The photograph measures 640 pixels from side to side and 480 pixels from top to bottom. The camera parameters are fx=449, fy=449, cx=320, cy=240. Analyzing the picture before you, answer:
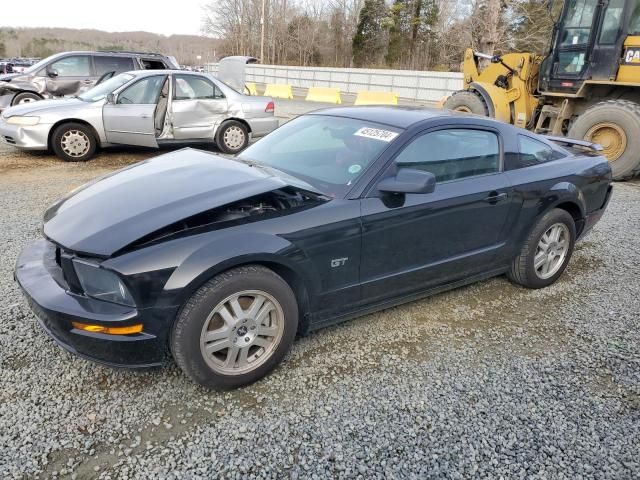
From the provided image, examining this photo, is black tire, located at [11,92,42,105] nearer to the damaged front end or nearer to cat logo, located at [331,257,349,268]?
the damaged front end

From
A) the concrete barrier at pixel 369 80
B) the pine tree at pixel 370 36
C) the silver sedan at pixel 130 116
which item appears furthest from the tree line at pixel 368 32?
the silver sedan at pixel 130 116

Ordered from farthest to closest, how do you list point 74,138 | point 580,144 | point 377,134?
point 74,138 < point 580,144 < point 377,134

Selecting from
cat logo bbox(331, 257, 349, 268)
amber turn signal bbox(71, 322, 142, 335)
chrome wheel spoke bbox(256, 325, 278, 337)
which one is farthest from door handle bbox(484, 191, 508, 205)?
amber turn signal bbox(71, 322, 142, 335)

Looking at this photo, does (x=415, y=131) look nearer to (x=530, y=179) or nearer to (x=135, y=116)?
(x=530, y=179)

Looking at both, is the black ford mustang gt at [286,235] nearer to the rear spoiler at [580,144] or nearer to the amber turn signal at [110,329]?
the amber turn signal at [110,329]

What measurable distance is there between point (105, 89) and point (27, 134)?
1.49 metres

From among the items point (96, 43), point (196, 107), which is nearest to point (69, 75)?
point (196, 107)

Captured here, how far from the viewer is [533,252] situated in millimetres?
3641

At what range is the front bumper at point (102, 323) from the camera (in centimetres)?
209

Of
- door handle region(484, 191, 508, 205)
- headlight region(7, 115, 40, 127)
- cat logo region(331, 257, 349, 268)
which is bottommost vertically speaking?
cat logo region(331, 257, 349, 268)

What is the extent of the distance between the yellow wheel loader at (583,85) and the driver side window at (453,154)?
5616mm

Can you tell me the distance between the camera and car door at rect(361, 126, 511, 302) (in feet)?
9.02

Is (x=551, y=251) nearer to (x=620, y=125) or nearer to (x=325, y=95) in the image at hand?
(x=620, y=125)

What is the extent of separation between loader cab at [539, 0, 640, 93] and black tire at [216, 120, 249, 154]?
588 centimetres
